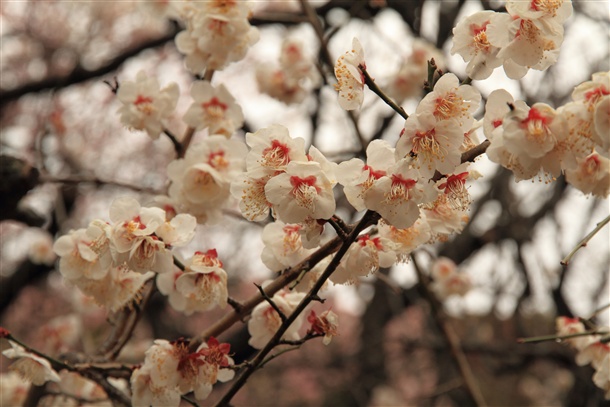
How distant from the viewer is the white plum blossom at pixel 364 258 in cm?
137

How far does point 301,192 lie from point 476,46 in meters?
0.51

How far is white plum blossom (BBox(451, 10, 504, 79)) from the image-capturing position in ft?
4.27

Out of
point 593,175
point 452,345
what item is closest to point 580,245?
point 593,175

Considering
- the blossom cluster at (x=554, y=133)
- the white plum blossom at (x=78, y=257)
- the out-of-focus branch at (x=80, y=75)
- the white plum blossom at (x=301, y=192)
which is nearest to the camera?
the blossom cluster at (x=554, y=133)

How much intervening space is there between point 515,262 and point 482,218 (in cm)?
56

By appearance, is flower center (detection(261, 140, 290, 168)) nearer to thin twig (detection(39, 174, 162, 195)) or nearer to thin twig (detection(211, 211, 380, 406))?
thin twig (detection(211, 211, 380, 406))

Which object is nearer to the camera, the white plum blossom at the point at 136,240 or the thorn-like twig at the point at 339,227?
the thorn-like twig at the point at 339,227

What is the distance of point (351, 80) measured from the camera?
4.26 ft

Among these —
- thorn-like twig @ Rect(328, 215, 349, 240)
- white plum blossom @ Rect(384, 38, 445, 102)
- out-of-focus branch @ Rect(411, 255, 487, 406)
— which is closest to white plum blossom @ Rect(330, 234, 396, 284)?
thorn-like twig @ Rect(328, 215, 349, 240)

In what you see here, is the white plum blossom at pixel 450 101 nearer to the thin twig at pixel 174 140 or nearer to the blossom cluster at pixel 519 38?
the blossom cluster at pixel 519 38

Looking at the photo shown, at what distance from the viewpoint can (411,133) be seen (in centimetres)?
114

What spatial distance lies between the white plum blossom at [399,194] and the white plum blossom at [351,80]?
20cm

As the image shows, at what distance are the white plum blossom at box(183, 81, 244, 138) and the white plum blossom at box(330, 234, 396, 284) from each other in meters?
0.78

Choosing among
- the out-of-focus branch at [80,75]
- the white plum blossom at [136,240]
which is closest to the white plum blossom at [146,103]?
the white plum blossom at [136,240]
